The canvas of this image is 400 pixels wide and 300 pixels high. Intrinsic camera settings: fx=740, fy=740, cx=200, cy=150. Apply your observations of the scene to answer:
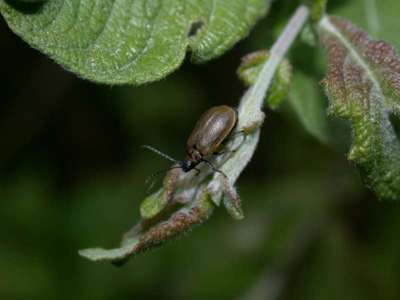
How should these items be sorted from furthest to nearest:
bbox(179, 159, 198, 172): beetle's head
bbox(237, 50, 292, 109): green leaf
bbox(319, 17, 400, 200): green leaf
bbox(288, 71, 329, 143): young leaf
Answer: bbox(288, 71, 329, 143): young leaf
bbox(237, 50, 292, 109): green leaf
bbox(179, 159, 198, 172): beetle's head
bbox(319, 17, 400, 200): green leaf

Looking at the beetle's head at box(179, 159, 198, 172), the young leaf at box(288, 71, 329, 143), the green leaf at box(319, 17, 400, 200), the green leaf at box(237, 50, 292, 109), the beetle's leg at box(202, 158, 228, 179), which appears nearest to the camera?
the green leaf at box(319, 17, 400, 200)

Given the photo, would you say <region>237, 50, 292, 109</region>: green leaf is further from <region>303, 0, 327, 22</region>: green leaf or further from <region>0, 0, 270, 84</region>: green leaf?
<region>303, 0, 327, 22</region>: green leaf

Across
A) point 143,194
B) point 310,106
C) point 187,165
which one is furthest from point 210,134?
point 143,194

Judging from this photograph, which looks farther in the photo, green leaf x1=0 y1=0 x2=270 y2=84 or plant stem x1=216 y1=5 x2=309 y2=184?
plant stem x1=216 y1=5 x2=309 y2=184

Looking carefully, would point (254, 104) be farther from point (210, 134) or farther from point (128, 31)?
point (128, 31)

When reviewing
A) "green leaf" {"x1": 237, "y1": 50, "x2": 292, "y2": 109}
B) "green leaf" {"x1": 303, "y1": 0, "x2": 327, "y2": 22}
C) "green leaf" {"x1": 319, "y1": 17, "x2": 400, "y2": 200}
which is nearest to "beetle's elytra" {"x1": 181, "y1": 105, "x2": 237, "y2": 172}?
"green leaf" {"x1": 237, "y1": 50, "x2": 292, "y2": 109}

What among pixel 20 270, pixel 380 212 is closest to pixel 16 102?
pixel 20 270

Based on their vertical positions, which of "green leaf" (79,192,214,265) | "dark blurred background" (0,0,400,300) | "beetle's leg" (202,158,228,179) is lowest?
"dark blurred background" (0,0,400,300)
